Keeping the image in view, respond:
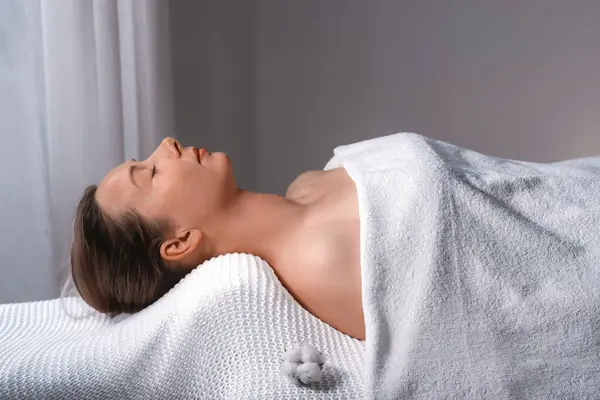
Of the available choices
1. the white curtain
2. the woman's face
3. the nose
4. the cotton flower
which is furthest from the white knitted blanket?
the white curtain

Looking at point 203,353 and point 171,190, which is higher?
point 171,190

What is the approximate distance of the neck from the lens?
100 cm

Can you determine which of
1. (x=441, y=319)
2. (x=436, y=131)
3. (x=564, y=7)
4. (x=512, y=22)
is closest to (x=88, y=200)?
(x=441, y=319)

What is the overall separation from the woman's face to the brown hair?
20 millimetres

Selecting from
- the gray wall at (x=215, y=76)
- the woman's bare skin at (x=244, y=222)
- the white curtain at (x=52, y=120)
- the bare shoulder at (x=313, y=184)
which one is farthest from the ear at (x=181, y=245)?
the gray wall at (x=215, y=76)

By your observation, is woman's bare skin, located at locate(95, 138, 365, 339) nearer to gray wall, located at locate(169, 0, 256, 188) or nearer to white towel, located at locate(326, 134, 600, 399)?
white towel, located at locate(326, 134, 600, 399)

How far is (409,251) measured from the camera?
0.82 m

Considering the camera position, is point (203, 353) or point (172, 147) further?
point (172, 147)

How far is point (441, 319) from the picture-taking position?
0.78 metres

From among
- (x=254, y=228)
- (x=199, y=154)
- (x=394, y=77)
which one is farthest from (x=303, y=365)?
(x=394, y=77)

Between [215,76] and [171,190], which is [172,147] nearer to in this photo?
[171,190]

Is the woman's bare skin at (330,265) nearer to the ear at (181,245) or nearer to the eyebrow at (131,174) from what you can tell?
A: the ear at (181,245)

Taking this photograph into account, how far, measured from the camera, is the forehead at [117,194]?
0.99 meters

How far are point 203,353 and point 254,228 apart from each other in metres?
0.25
